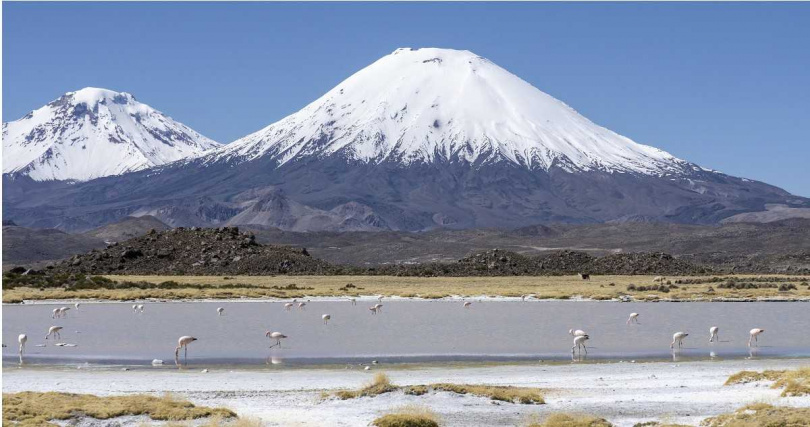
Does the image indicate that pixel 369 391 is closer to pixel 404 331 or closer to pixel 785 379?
pixel 785 379

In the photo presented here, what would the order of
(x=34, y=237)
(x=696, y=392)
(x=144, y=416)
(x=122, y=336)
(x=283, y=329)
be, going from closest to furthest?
(x=144, y=416) < (x=696, y=392) < (x=122, y=336) < (x=283, y=329) < (x=34, y=237)

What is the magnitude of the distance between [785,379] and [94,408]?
37.5ft

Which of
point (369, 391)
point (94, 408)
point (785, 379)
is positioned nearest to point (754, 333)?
point (785, 379)

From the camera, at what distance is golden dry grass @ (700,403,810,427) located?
13516 millimetres

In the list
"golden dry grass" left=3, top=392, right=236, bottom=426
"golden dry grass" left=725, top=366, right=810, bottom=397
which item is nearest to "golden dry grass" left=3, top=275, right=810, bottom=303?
"golden dry grass" left=725, top=366, right=810, bottom=397

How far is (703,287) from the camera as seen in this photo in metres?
59.4

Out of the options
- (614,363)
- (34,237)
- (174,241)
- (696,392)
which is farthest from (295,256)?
(34,237)

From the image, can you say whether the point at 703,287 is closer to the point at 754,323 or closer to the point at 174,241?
the point at 754,323

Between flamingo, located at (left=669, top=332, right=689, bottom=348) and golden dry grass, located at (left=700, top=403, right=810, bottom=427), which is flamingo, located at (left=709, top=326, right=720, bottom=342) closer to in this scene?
flamingo, located at (left=669, top=332, right=689, bottom=348)

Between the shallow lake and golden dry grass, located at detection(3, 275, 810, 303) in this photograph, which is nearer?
the shallow lake

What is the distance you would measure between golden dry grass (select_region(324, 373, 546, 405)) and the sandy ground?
23cm

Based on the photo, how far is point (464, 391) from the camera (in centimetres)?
1747

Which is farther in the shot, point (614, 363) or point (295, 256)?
point (295, 256)

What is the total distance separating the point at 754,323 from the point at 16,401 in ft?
84.7
